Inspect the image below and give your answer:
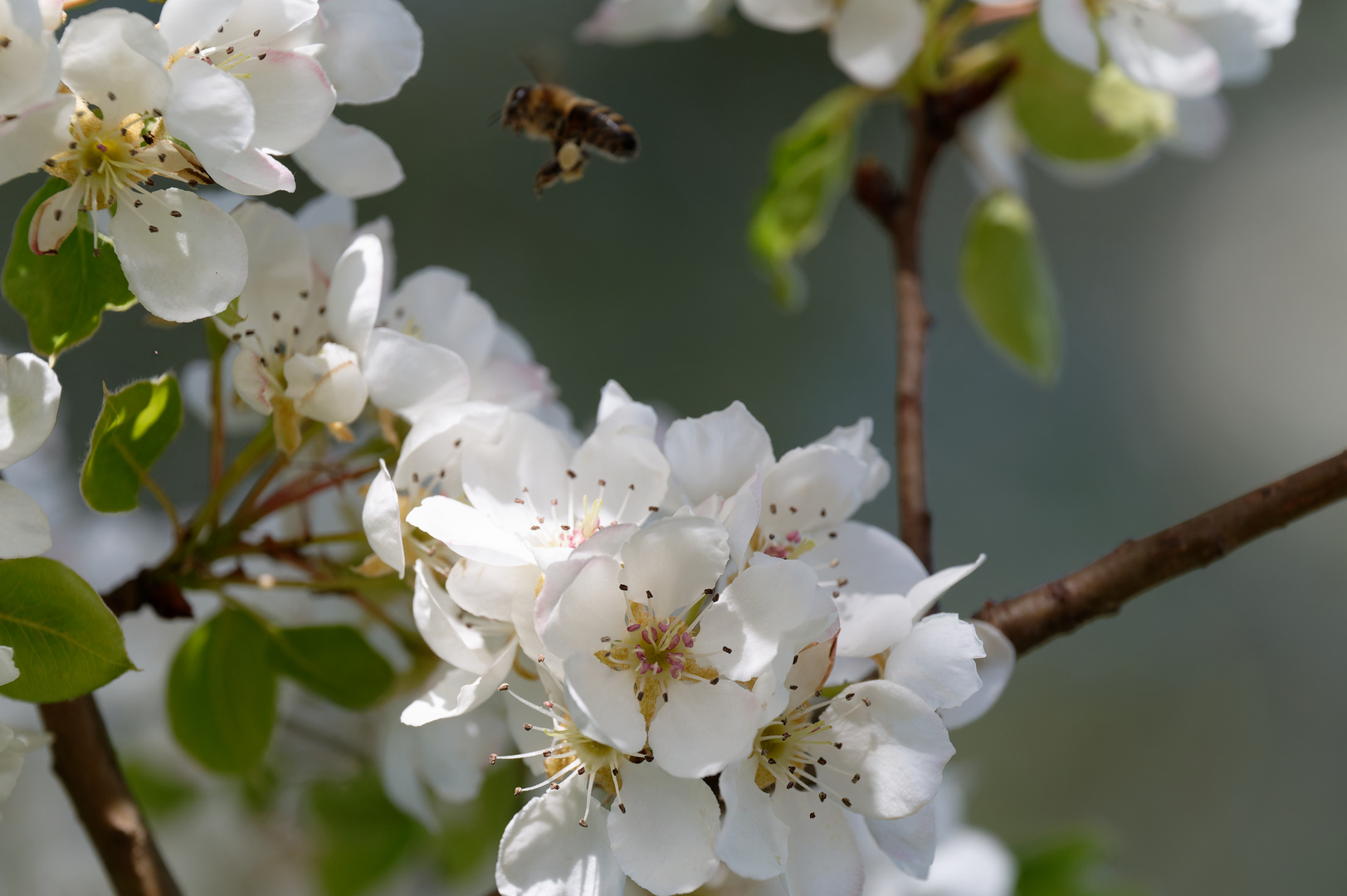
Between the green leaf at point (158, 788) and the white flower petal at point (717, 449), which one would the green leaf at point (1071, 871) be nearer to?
the white flower petal at point (717, 449)

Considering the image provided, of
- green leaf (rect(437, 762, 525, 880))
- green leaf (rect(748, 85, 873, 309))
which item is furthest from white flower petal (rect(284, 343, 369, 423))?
green leaf (rect(748, 85, 873, 309))

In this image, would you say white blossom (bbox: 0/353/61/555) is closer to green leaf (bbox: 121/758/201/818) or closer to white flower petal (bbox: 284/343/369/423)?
white flower petal (bbox: 284/343/369/423)

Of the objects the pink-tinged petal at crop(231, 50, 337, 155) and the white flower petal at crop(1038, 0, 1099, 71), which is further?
the white flower petal at crop(1038, 0, 1099, 71)

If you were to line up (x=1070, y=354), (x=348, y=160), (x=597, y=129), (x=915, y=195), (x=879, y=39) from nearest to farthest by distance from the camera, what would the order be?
(x=348, y=160) < (x=597, y=129) < (x=879, y=39) < (x=915, y=195) < (x=1070, y=354)

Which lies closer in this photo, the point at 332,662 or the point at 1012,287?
the point at 332,662

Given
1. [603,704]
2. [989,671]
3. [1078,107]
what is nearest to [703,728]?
[603,704]

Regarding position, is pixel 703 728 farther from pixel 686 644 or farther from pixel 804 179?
pixel 804 179

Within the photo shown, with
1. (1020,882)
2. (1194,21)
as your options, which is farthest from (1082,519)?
(1194,21)
